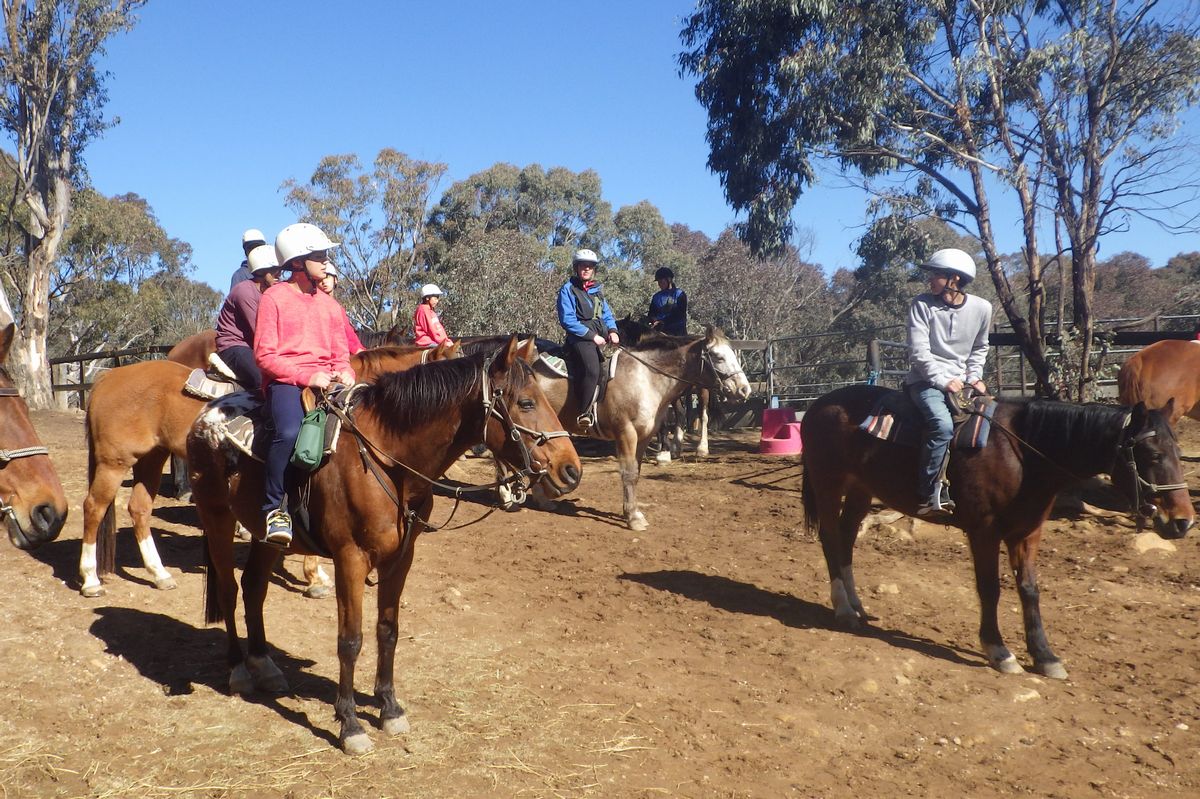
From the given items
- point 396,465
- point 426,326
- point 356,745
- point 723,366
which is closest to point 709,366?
point 723,366

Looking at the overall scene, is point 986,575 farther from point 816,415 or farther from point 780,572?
point 780,572

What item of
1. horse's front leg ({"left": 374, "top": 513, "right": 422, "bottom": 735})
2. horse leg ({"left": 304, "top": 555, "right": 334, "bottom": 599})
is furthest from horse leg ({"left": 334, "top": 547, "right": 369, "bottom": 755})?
horse leg ({"left": 304, "top": 555, "right": 334, "bottom": 599})

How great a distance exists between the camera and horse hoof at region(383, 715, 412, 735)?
470 cm

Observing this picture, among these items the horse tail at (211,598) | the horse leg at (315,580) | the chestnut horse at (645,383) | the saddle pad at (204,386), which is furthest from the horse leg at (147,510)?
the chestnut horse at (645,383)

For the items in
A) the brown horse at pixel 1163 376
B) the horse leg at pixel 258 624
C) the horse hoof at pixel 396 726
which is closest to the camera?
the horse hoof at pixel 396 726

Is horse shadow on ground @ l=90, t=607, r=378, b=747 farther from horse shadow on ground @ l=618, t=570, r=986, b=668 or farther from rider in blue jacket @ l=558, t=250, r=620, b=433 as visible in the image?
rider in blue jacket @ l=558, t=250, r=620, b=433

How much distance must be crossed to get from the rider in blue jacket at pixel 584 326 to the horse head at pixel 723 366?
1.17 meters

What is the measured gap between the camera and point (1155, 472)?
18.2 ft

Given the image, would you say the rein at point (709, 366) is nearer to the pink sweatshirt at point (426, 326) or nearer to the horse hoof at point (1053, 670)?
the pink sweatshirt at point (426, 326)

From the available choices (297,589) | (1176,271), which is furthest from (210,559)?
(1176,271)

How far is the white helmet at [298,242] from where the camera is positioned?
488 cm

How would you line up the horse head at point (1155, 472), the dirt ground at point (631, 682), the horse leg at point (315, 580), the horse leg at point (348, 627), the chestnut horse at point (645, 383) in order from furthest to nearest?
the chestnut horse at point (645, 383) < the horse leg at point (315, 580) < the horse head at point (1155, 472) < the horse leg at point (348, 627) < the dirt ground at point (631, 682)

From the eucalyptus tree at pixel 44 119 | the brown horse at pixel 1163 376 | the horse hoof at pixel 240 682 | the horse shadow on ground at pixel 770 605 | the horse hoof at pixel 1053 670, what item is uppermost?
the eucalyptus tree at pixel 44 119

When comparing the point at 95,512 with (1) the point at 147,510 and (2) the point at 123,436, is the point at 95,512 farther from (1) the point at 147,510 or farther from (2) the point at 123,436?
(2) the point at 123,436
